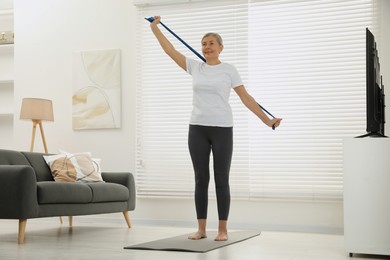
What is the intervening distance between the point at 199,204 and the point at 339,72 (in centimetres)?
215

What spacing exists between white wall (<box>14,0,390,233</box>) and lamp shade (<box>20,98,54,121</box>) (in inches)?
17.7

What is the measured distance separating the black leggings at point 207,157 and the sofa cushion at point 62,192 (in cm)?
106

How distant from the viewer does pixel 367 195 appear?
350 centimetres

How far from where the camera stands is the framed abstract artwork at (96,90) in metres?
6.37

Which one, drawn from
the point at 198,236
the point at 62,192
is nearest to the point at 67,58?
the point at 62,192

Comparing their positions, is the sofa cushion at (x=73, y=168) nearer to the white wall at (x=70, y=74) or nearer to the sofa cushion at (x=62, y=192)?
the sofa cushion at (x=62, y=192)

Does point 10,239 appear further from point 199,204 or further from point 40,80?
point 40,80

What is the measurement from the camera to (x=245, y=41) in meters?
5.88

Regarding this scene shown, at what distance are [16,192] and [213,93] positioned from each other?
58.6 inches

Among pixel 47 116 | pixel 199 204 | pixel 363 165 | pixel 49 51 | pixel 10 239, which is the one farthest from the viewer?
pixel 49 51

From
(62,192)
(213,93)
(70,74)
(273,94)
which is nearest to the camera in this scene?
(213,93)

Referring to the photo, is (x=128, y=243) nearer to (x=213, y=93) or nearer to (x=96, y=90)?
(x=213, y=93)

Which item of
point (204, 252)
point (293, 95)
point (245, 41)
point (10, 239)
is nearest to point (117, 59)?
point (245, 41)

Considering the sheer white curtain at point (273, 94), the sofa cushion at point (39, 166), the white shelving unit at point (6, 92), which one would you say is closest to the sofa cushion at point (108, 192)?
the sofa cushion at point (39, 166)
